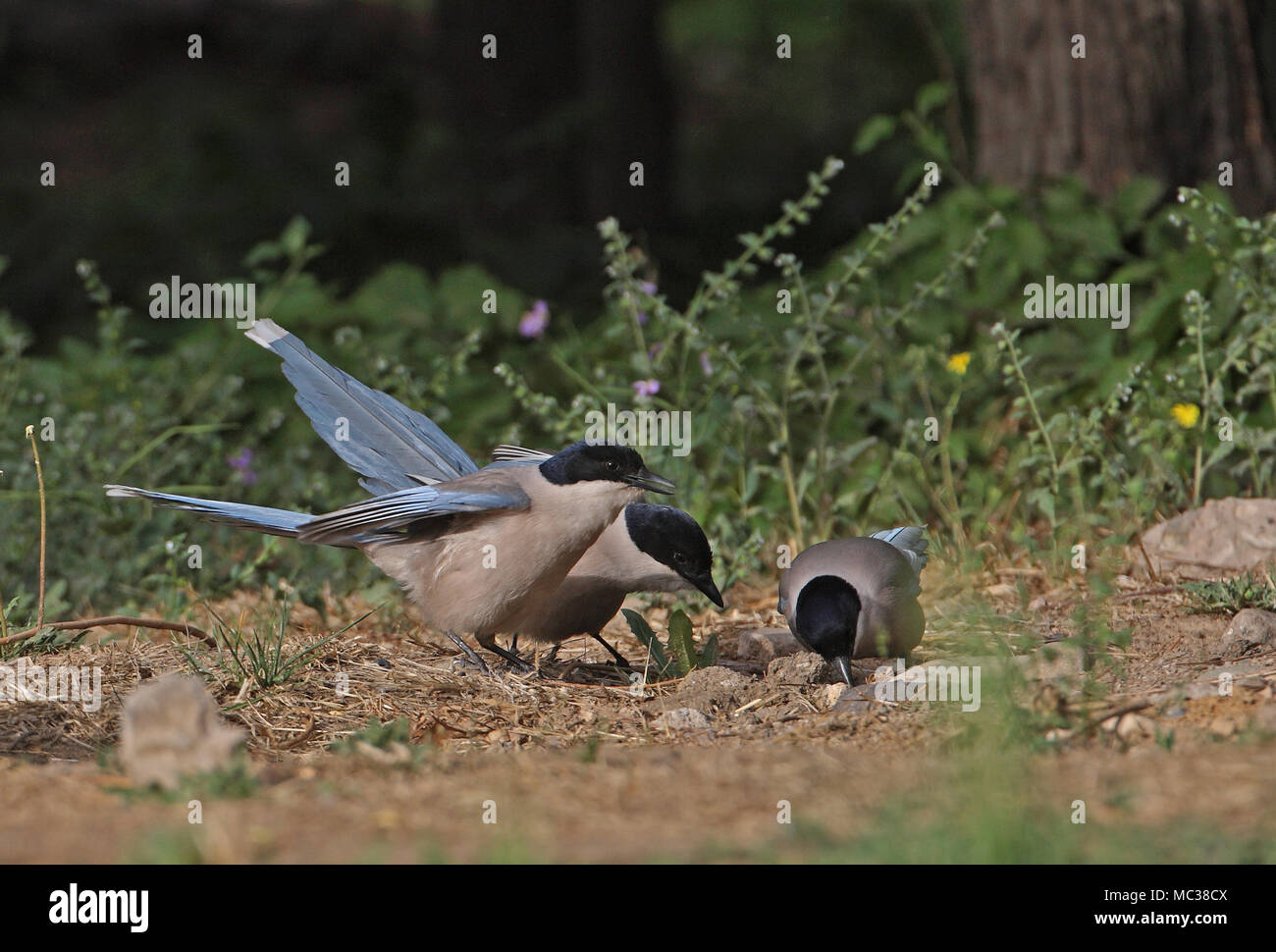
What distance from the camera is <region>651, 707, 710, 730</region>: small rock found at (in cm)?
396

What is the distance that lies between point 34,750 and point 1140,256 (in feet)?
15.5

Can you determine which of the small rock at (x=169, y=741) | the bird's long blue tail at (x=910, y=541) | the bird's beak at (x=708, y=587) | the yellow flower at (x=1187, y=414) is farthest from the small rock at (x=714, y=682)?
the yellow flower at (x=1187, y=414)

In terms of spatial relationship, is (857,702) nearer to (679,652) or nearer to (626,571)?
(679,652)

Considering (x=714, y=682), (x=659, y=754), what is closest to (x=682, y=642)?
(x=714, y=682)

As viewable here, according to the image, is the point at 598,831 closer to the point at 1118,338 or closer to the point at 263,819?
the point at 263,819

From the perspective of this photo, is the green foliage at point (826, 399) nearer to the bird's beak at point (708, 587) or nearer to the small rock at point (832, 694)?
the bird's beak at point (708, 587)

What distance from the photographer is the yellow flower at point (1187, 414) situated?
547 cm

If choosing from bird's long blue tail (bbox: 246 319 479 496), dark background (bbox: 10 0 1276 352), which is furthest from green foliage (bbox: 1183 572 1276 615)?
dark background (bbox: 10 0 1276 352)

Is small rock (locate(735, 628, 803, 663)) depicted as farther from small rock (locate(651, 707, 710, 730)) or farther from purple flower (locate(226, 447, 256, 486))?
purple flower (locate(226, 447, 256, 486))

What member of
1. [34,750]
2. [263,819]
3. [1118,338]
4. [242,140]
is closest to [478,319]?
[1118,338]

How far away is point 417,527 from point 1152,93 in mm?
4007

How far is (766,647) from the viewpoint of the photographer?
4750mm

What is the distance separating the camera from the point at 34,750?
3877 millimetres

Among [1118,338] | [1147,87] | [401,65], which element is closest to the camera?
[1118,338]
